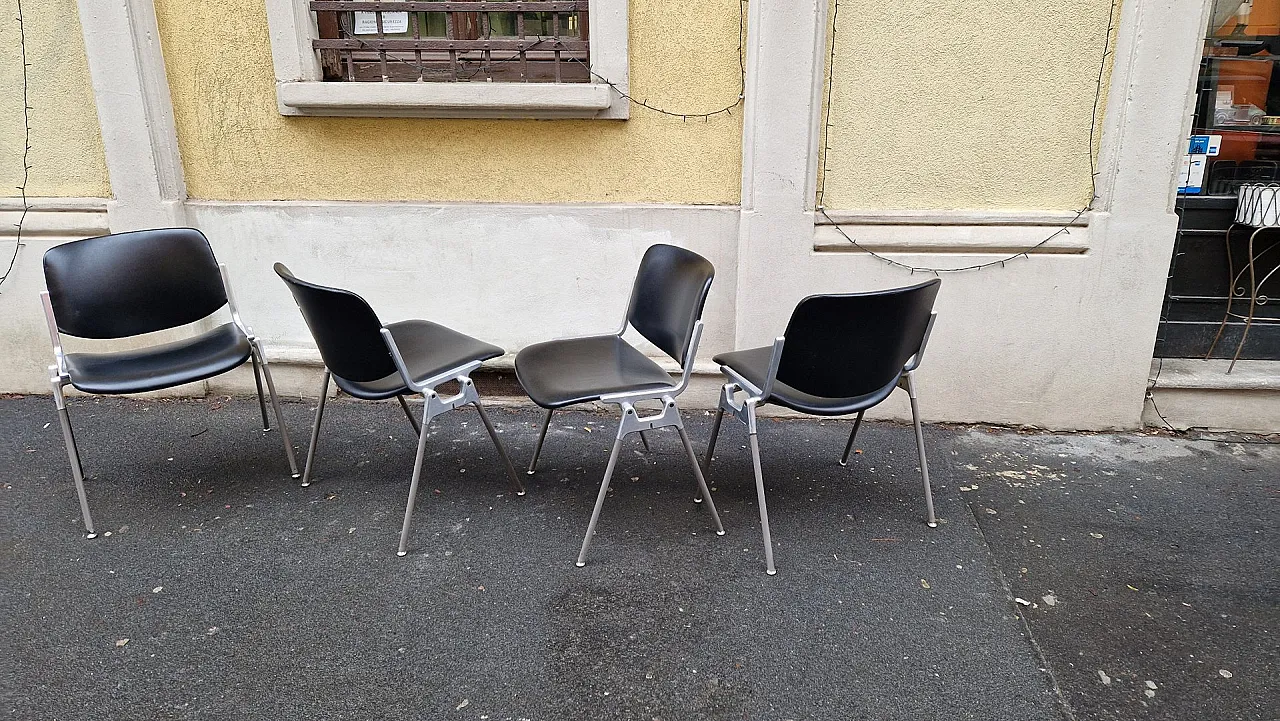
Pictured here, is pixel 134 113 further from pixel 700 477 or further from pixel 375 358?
pixel 700 477

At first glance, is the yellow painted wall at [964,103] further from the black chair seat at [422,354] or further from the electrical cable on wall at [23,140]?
the electrical cable on wall at [23,140]

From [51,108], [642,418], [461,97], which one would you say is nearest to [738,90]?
[461,97]

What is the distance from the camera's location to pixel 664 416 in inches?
101

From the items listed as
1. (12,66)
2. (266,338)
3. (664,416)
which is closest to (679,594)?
(664,416)

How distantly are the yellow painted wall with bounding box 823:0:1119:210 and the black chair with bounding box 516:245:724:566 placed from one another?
1.12 meters

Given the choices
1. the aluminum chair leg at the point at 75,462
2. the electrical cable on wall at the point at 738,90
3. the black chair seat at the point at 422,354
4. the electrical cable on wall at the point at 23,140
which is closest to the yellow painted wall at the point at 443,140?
the electrical cable on wall at the point at 738,90

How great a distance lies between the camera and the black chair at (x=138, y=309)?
2.83 m

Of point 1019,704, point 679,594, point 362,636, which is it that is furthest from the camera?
point 679,594

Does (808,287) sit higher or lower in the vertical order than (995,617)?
higher

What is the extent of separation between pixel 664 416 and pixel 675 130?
1.64 m

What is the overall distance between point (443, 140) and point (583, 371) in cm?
156

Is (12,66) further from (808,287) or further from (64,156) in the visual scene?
(808,287)

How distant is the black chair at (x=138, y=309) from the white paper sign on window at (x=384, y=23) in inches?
48.9

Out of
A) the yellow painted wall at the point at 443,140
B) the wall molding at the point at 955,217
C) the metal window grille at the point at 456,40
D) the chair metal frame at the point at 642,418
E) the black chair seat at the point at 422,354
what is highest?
the metal window grille at the point at 456,40
